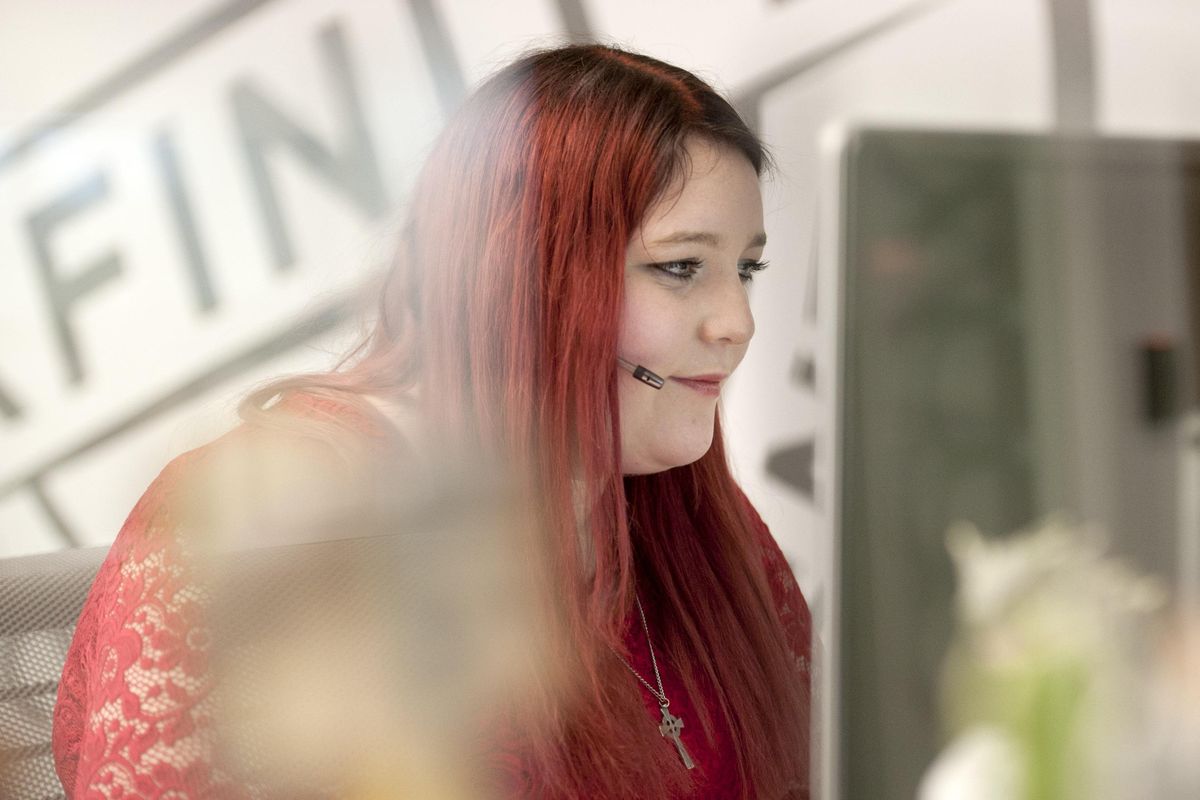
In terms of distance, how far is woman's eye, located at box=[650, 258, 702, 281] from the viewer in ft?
1.61

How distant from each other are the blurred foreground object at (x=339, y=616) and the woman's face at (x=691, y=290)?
0.39 feet

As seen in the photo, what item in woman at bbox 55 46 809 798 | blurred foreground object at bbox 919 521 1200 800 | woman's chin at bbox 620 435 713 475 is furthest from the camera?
woman's chin at bbox 620 435 713 475

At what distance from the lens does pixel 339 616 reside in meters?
0.41

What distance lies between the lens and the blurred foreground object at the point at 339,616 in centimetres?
41

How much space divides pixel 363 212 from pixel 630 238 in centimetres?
12

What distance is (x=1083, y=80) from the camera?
45 cm

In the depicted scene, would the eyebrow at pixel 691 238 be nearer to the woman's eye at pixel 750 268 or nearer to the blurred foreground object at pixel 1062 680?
the woman's eye at pixel 750 268

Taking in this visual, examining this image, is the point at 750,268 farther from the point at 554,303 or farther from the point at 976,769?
the point at 976,769

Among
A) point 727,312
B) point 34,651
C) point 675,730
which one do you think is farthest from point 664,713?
point 34,651

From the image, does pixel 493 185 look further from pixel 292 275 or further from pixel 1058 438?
pixel 1058 438

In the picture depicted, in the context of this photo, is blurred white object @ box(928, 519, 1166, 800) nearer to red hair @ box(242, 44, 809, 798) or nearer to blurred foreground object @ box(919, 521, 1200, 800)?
blurred foreground object @ box(919, 521, 1200, 800)

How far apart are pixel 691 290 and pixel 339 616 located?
209 mm

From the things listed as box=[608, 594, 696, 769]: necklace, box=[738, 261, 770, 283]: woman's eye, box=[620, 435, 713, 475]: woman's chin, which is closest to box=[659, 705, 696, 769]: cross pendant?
box=[608, 594, 696, 769]: necklace

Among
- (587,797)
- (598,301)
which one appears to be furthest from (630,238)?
(587,797)
